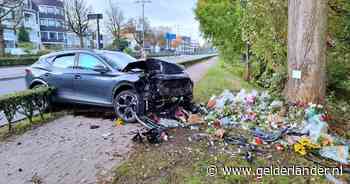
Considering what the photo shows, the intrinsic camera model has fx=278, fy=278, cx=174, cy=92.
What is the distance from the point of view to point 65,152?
14.9 ft

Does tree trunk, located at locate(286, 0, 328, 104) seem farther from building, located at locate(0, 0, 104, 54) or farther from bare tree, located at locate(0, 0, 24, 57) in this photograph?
building, located at locate(0, 0, 104, 54)

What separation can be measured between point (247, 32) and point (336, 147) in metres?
6.02

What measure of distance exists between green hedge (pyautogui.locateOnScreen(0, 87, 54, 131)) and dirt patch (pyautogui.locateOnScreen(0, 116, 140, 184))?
52 centimetres

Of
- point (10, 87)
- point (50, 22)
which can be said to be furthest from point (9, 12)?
point (50, 22)

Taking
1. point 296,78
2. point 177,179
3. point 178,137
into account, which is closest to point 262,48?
point 296,78

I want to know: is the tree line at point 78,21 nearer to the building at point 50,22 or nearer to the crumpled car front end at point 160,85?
the building at point 50,22

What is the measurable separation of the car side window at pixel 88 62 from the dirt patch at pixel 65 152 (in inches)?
55.8

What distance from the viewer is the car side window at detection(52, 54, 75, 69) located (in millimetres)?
7164

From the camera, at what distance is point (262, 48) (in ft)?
28.7

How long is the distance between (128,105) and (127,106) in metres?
0.04

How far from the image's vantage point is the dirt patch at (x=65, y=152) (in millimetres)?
3713

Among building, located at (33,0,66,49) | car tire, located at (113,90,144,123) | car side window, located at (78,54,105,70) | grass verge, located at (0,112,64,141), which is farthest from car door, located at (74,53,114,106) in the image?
building, located at (33,0,66,49)

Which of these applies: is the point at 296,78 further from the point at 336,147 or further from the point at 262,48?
the point at 262,48

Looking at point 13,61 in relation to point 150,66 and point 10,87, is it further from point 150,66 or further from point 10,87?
point 150,66
